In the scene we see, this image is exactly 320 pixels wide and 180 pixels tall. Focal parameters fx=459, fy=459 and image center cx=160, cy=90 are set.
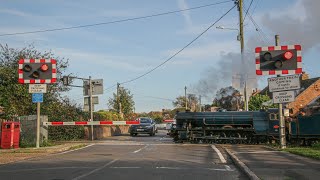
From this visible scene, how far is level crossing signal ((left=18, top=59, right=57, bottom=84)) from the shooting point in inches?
762

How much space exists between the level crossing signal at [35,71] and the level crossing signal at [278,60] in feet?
28.4

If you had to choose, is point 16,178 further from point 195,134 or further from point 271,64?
point 195,134

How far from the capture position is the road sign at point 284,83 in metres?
17.8

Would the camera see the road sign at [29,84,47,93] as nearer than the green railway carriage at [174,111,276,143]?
Yes

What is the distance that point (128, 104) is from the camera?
69.4m

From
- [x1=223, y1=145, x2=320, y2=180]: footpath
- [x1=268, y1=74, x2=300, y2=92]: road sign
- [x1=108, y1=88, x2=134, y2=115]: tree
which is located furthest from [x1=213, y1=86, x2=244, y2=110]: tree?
[x1=223, y1=145, x2=320, y2=180]: footpath


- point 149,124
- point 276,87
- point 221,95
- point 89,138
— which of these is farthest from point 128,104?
point 276,87

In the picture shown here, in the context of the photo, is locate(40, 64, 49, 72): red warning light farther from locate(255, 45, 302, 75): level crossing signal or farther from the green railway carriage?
the green railway carriage

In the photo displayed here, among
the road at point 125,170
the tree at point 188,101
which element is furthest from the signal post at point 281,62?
the tree at point 188,101

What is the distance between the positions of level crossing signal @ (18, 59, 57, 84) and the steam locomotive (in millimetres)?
9698

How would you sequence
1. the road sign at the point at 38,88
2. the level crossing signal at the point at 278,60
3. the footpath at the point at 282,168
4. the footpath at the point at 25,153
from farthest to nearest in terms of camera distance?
1. the road sign at the point at 38,88
2. the level crossing signal at the point at 278,60
3. the footpath at the point at 25,153
4. the footpath at the point at 282,168

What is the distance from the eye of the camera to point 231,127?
85.4 ft

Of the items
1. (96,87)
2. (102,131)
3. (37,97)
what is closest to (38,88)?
(37,97)

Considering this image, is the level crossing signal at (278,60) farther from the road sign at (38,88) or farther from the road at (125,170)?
the road sign at (38,88)
